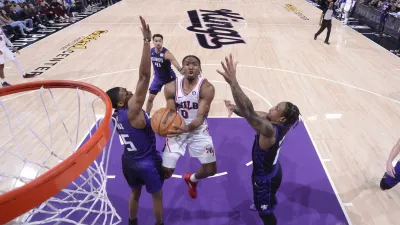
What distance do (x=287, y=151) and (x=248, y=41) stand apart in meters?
7.38

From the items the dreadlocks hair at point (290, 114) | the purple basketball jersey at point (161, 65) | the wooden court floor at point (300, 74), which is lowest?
the wooden court floor at point (300, 74)

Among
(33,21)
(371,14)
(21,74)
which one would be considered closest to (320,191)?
(21,74)

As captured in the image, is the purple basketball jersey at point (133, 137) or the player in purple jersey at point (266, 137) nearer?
the player in purple jersey at point (266, 137)

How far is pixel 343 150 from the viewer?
5.29m

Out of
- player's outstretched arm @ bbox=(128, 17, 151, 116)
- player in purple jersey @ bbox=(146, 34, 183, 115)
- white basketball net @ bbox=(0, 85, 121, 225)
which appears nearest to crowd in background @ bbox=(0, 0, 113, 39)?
white basketball net @ bbox=(0, 85, 121, 225)

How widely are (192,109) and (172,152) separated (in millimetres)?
593

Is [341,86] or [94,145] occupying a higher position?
[94,145]

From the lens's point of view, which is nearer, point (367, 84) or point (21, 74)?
point (367, 84)

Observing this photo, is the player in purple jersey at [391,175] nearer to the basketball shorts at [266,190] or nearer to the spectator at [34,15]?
the basketball shorts at [266,190]

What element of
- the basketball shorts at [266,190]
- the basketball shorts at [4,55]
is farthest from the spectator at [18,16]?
the basketball shorts at [266,190]

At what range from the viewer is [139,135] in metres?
3.10

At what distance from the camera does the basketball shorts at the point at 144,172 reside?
3191 millimetres

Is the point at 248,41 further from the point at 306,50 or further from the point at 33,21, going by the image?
the point at 33,21

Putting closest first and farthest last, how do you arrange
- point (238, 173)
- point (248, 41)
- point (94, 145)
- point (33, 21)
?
1. point (94, 145)
2. point (238, 173)
3. point (248, 41)
4. point (33, 21)
